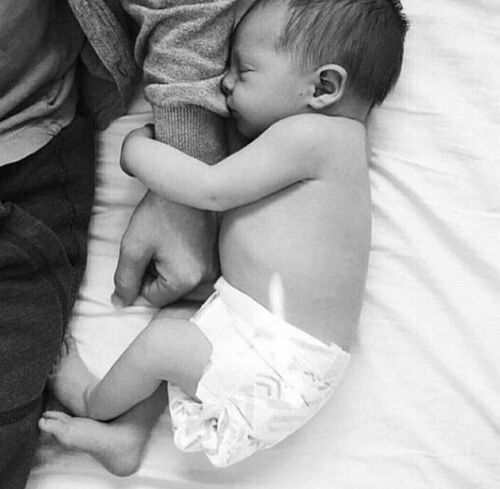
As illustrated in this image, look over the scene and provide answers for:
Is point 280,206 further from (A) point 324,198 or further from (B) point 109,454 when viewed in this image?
(B) point 109,454

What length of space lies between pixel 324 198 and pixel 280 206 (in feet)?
0.16

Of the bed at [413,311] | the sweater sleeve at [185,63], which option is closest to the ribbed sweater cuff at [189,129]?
the sweater sleeve at [185,63]

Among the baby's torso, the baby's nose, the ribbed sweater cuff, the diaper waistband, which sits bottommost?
the diaper waistband

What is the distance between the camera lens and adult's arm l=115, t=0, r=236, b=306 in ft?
3.04

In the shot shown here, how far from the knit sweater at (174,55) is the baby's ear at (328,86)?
0.36ft

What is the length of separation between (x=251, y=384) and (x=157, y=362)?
0.11m

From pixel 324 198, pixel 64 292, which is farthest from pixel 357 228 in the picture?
pixel 64 292

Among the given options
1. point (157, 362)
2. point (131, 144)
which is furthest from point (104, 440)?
point (131, 144)

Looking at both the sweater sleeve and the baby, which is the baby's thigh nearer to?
the baby

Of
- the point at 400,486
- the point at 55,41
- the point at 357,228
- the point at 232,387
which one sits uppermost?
the point at 55,41

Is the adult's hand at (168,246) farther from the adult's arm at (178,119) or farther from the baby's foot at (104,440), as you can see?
the baby's foot at (104,440)

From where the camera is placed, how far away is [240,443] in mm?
920

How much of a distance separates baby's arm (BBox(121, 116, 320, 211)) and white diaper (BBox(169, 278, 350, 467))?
0.38ft

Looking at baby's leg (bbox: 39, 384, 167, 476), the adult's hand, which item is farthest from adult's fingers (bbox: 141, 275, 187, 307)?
baby's leg (bbox: 39, 384, 167, 476)
